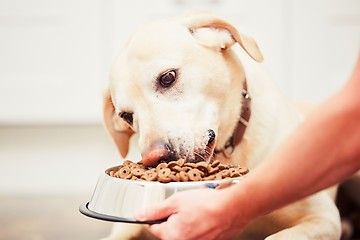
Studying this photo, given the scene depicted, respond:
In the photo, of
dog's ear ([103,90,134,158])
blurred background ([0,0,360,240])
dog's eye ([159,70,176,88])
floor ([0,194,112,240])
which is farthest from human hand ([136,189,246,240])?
blurred background ([0,0,360,240])

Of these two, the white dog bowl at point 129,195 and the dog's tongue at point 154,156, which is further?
the dog's tongue at point 154,156

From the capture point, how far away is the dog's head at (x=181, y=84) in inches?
65.5

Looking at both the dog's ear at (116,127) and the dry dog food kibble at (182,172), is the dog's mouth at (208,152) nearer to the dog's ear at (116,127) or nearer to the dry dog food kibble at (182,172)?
the dry dog food kibble at (182,172)

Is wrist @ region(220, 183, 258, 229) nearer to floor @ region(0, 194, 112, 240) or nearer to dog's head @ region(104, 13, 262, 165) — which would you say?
dog's head @ region(104, 13, 262, 165)

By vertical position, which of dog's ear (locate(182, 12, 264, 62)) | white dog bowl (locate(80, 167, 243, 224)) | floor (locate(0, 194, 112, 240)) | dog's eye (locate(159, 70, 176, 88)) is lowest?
floor (locate(0, 194, 112, 240))

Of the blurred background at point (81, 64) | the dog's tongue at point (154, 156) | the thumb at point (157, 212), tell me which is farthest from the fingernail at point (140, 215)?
the blurred background at point (81, 64)

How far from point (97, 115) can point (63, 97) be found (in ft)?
0.74

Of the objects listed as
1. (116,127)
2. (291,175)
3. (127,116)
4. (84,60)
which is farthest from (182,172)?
(84,60)

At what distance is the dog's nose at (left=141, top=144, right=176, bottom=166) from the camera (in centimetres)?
157

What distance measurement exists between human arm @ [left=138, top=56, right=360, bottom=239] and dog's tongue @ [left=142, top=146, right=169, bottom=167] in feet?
1.21

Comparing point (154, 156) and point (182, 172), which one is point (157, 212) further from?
point (154, 156)

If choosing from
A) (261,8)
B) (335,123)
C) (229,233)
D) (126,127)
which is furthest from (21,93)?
(335,123)

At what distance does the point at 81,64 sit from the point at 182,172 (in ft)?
7.44

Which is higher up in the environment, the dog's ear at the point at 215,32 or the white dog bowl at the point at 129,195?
the dog's ear at the point at 215,32
